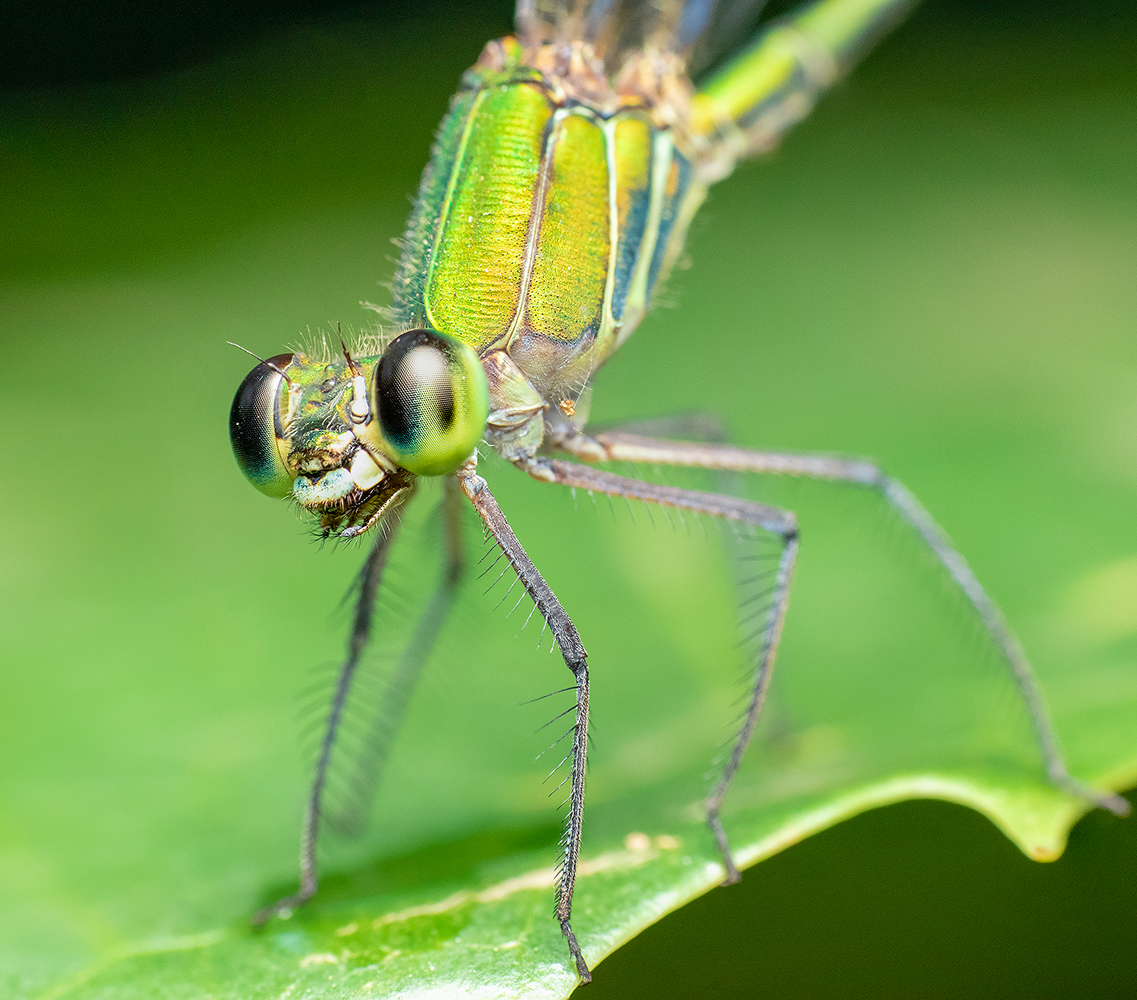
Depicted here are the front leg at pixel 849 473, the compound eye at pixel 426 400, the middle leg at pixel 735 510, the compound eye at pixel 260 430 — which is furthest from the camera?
the front leg at pixel 849 473

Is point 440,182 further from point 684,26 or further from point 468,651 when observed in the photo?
point 684,26

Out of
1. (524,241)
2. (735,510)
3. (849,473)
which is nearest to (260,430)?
(524,241)

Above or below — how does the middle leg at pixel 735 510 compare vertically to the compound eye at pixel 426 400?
below

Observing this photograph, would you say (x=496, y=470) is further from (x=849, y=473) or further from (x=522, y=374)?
(x=849, y=473)

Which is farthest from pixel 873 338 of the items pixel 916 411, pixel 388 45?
pixel 388 45

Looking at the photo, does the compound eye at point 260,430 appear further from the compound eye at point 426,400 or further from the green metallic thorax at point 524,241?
the green metallic thorax at point 524,241

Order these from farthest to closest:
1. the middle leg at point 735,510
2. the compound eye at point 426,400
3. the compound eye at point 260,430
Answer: the middle leg at point 735,510 → the compound eye at point 260,430 → the compound eye at point 426,400

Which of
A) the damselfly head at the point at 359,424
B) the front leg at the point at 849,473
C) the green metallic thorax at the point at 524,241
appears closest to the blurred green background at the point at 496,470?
the front leg at the point at 849,473
